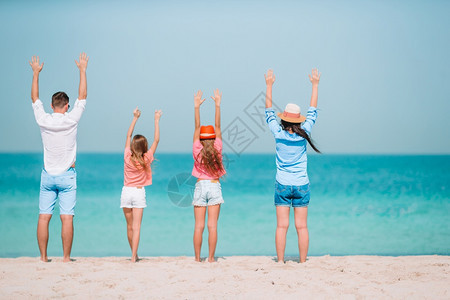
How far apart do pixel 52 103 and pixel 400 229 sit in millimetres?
10053

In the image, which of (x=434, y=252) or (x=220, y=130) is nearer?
(x=220, y=130)

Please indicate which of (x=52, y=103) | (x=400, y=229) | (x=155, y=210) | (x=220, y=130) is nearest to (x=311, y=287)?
(x=220, y=130)

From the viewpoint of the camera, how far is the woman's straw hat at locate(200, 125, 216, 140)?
220 inches

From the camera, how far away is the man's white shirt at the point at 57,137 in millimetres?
5293

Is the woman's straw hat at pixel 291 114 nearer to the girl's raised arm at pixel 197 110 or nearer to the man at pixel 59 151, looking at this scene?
the girl's raised arm at pixel 197 110

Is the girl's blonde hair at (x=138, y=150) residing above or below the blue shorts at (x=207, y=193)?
above

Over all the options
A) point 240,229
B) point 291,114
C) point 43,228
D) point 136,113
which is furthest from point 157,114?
point 240,229

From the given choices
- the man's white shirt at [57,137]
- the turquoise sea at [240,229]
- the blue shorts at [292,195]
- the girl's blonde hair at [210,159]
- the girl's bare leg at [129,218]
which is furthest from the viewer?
the turquoise sea at [240,229]

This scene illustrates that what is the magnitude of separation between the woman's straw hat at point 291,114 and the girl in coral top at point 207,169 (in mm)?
773

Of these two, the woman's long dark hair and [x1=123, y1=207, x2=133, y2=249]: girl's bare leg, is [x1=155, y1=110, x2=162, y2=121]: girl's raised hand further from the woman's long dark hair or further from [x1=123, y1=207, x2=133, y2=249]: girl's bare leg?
the woman's long dark hair

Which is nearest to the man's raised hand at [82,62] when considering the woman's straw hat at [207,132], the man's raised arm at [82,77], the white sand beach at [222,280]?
the man's raised arm at [82,77]

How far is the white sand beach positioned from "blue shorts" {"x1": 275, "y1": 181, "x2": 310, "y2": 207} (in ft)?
2.30

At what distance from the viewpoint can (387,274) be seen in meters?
5.07

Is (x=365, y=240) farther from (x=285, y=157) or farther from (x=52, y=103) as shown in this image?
(x=52, y=103)
